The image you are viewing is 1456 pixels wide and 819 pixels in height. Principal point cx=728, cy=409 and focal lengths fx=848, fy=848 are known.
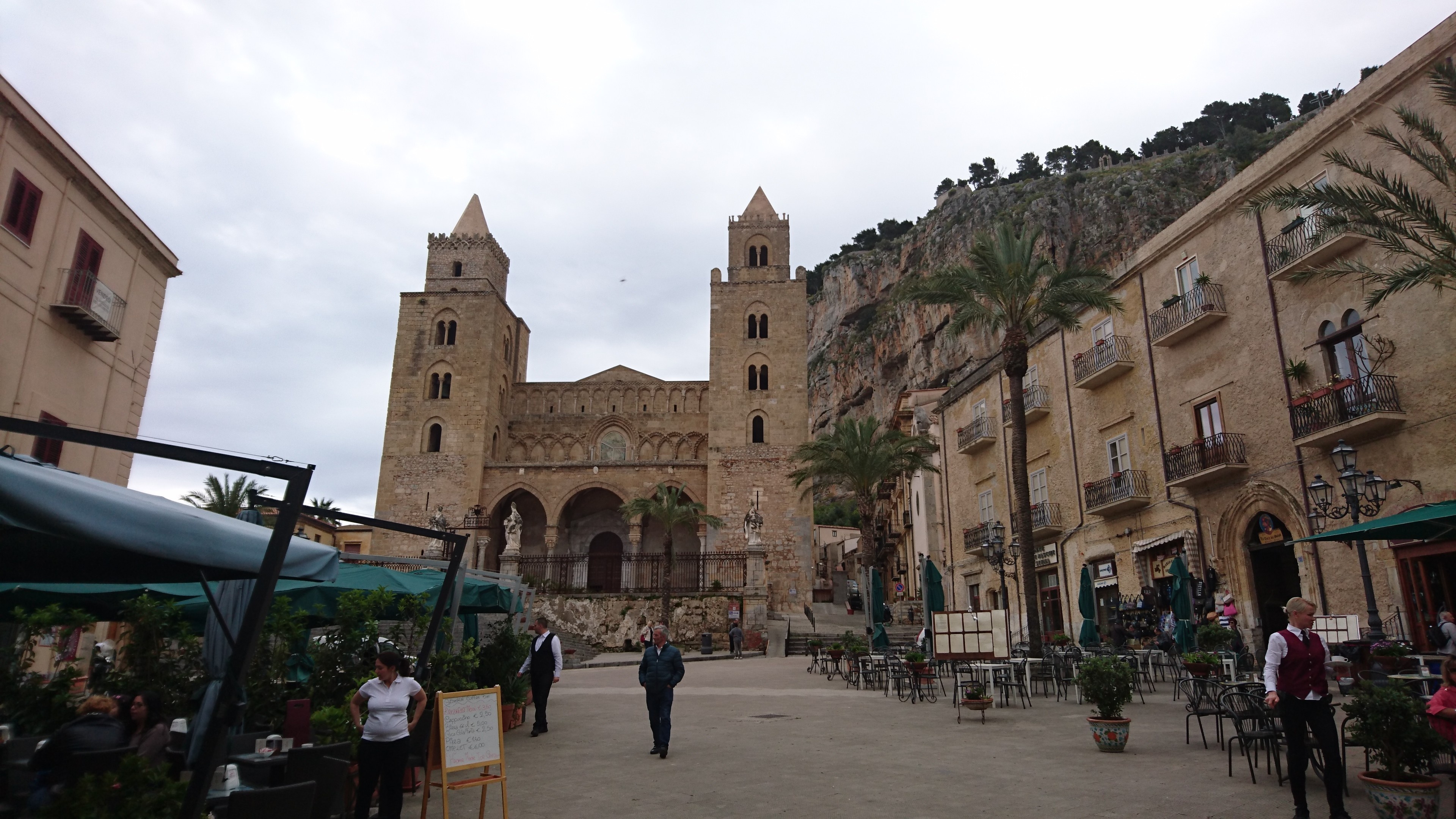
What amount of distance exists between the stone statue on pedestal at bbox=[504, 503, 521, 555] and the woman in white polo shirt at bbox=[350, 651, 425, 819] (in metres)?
28.1

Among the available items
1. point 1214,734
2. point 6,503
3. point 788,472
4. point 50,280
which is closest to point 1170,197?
point 788,472

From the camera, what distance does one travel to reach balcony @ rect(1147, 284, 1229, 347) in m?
18.3

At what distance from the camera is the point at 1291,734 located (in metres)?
5.90

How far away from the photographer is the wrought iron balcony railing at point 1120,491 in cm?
2022

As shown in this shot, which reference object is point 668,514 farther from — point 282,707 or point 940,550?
point 282,707

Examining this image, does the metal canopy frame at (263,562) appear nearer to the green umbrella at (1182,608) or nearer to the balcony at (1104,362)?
the green umbrella at (1182,608)

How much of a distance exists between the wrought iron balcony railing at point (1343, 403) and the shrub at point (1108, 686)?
942cm

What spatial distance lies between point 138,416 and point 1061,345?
22.5 meters

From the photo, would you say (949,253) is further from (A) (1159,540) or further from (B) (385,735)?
(B) (385,735)

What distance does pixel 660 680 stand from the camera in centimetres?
894

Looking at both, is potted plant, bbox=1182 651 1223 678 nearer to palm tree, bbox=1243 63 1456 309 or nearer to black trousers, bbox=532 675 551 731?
palm tree, bbox=1243 63 1456 309

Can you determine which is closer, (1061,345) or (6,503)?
(6,503)

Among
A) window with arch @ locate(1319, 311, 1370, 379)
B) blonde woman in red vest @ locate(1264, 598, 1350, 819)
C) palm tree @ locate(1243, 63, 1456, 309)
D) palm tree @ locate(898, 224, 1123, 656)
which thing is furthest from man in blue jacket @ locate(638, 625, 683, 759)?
window with arch @ locate(1319, 311, 1370, 379)

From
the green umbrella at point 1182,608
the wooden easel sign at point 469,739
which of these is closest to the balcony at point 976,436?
the green umbrella at point 1182,608
